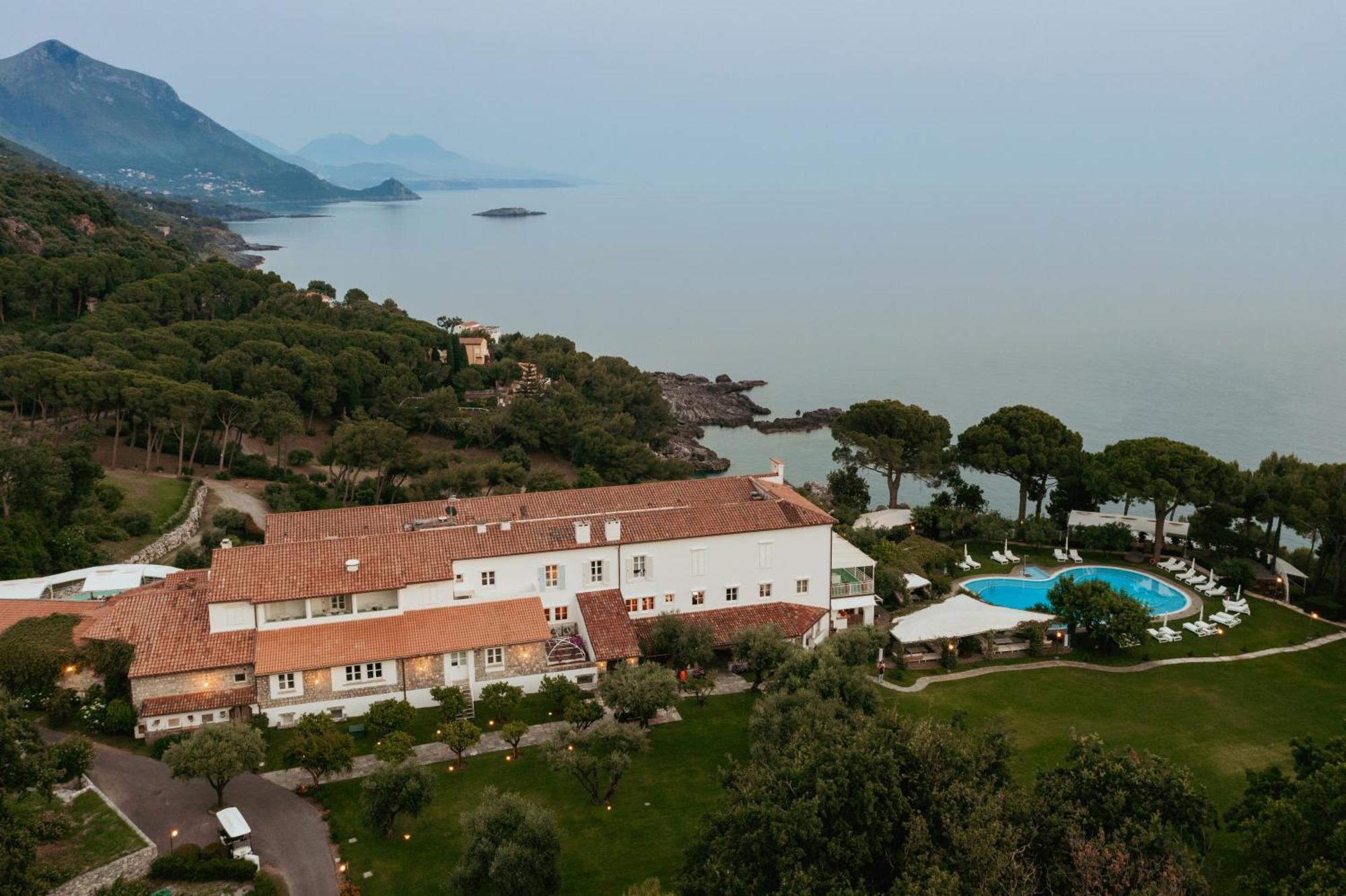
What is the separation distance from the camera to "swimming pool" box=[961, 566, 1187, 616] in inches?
1353

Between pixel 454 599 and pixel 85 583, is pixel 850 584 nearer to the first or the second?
pixel 454 599

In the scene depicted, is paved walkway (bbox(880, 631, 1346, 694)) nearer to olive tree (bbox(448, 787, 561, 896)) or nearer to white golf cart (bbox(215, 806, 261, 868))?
olive tree (bbox(448, 787, 561, 896))

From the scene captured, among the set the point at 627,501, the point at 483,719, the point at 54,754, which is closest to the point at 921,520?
the point at 627,501

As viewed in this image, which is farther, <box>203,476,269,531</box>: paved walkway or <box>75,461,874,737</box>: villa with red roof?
<box>203,476,269,531</box>: paved walkway

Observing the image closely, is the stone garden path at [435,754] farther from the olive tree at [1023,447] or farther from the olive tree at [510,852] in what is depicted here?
the olive tree at [1023,447]

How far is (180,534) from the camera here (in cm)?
3866

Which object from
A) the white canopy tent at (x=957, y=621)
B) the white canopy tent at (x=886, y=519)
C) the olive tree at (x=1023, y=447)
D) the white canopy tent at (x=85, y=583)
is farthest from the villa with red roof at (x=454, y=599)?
the olive tree at (x=1023, y=447)

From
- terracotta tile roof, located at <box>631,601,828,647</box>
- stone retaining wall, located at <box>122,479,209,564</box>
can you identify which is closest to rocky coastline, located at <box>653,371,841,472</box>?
stone retaining wall, located at <box>122,479,209,564</box>

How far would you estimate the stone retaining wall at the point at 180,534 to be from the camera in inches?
1428

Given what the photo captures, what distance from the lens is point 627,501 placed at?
106ft

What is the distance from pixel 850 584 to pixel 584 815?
13856 mm

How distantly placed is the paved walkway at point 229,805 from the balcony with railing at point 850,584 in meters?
17.6

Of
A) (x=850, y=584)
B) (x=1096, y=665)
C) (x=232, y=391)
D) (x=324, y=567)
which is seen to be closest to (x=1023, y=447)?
(x=850, y=584)

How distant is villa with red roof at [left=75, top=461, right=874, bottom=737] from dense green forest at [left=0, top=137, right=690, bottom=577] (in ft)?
38.8
